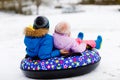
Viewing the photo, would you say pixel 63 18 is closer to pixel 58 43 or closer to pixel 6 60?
pixel 6 60

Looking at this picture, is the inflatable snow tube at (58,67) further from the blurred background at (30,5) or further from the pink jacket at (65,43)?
the blurred background at (30,5)

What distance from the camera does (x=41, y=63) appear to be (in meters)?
6.65

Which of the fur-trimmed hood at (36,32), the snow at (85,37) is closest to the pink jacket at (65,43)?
the fur-trimmed hood at (36,32)

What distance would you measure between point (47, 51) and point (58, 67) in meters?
0.31

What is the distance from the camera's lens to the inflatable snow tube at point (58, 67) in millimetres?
6617

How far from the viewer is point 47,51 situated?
668 cm

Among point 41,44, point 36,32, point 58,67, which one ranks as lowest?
point 58,67

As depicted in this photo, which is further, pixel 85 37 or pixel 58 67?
pixel 85 37

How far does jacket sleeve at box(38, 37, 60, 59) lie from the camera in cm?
666

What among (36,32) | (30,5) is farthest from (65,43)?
(30,5)

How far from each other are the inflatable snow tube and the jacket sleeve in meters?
0.07

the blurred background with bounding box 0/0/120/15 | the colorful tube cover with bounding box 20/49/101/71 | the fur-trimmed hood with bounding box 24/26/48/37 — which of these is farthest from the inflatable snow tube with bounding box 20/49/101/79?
the blurred background with bounding box 0/0/120/15

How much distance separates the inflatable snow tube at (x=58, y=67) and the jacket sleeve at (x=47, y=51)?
0.07m

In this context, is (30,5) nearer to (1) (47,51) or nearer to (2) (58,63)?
(1) (47,51)
